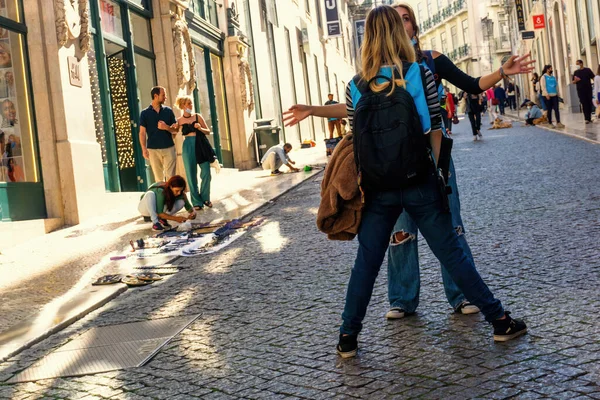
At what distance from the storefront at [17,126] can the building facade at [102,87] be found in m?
0.02

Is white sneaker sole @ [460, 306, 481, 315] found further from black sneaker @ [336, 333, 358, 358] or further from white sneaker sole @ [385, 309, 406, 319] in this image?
black sneaker @ [336, 333, 358, 358]

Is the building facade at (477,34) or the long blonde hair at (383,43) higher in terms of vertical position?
the building facade at (477,34)

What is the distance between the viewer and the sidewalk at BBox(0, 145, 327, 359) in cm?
622

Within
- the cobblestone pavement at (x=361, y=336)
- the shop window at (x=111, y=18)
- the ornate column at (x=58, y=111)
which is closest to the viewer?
the cobblestone pavement at (x=361, y=336)

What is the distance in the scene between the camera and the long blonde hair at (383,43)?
4.18 metres

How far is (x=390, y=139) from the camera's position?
408 centimetres

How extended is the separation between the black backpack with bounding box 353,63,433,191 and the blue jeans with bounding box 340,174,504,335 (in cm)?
15

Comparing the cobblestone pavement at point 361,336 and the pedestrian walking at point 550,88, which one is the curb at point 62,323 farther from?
the pedestrian walking at point 550,88

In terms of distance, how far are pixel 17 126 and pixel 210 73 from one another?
11.3 meters

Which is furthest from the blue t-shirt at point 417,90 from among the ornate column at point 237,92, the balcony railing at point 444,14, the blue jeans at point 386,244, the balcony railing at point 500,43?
the balcony railing at point 444,14

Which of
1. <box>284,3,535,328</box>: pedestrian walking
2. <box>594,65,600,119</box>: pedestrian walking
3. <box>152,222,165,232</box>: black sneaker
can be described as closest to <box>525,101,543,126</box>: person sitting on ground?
<box>594,65,600,119</box>: pedestrian walking

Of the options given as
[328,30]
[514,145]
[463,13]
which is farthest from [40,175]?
[463,13]

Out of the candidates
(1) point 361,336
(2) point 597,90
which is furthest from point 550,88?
(1) point 361,336

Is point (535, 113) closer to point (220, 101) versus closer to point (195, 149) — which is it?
point (220, 101)
